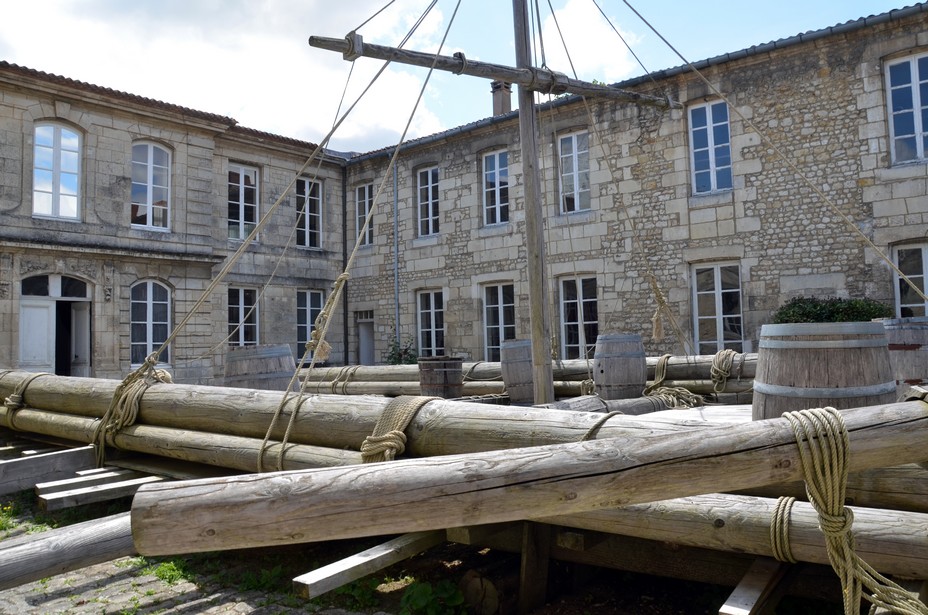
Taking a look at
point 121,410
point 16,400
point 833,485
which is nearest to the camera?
point 833,485

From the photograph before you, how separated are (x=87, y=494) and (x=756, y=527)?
393 cm

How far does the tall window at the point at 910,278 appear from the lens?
9.59 metres

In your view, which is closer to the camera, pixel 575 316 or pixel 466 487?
pixel 466 487

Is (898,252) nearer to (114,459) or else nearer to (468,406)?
(468,406)

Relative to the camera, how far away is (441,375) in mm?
6840

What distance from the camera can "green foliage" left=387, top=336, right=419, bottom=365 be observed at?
15.2 m

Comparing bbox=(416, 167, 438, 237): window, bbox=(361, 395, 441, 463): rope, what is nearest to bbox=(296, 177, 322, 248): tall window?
bbox=(416, 167, 438, 237): window

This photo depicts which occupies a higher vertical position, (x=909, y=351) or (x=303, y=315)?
(x=303, y=315)

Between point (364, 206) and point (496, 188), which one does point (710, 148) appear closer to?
point (496, 188)

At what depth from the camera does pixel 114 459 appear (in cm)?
538

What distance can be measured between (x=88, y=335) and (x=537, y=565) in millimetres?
12201

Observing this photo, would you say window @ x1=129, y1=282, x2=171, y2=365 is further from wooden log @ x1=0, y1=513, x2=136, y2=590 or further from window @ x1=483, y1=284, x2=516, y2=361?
wooden log @ x1=0, y1=513, x2=136, y2=590

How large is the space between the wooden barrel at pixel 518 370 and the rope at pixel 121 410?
324cm

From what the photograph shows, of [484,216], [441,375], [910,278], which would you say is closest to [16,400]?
[441,375]
